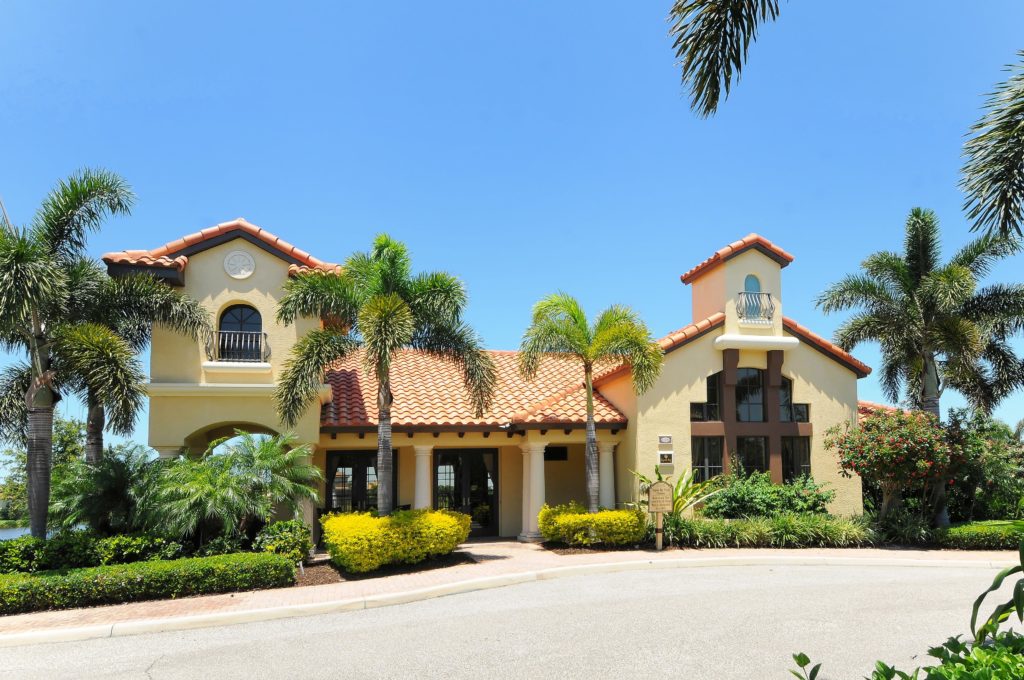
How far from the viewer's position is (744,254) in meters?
19.5

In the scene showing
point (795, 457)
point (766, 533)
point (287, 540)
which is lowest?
point (766, 533)

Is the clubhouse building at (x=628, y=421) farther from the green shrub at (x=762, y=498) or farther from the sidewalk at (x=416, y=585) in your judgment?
the sidewalk at (x=416, y=585)

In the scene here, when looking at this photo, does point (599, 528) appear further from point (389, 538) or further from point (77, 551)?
point (77, 551)

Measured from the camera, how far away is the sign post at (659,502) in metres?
16.1

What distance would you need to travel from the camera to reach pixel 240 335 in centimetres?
1583

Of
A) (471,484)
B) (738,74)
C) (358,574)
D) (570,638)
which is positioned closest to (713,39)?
(738,74)

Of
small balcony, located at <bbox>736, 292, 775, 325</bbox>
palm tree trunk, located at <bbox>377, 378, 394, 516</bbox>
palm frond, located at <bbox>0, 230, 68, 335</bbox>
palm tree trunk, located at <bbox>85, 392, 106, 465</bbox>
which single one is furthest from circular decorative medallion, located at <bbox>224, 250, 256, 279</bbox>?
small balcony, located at <bbox>736, 292, 775, 325</bbox>

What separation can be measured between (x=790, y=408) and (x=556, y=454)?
655cm

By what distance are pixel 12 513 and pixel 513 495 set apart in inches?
1039

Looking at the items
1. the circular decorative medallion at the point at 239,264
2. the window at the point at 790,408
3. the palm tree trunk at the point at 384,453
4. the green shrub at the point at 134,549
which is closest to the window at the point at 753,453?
the window at the point at 790,408

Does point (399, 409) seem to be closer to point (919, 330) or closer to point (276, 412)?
point (276, 412)

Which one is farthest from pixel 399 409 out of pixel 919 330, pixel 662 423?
pixel 919 330

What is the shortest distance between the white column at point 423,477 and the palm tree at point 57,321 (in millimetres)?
6669

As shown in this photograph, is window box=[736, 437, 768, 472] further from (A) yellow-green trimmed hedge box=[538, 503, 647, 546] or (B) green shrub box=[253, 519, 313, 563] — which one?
(B) green shrub box=[253, 519, 313, 563]
